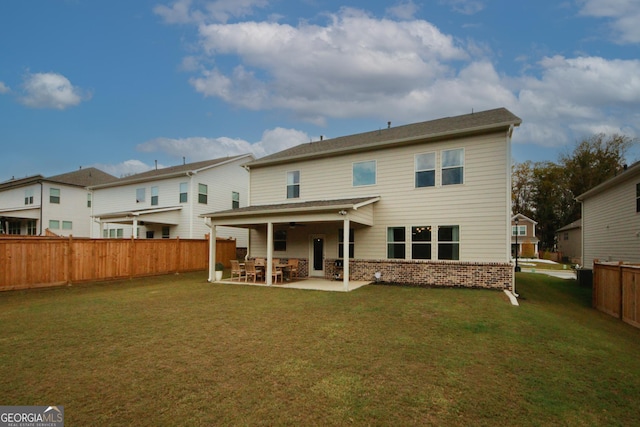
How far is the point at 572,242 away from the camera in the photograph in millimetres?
33438

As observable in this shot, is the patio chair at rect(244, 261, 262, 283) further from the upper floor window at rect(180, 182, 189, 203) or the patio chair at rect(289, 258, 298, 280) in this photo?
the upper floor window at rect(180, 182, 189, 203)

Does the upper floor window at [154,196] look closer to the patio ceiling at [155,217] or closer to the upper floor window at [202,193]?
the patio ceiling at [155,217]

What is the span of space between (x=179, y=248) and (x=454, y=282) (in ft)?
45.1

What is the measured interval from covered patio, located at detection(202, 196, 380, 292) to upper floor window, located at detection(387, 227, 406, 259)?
38.4 inches

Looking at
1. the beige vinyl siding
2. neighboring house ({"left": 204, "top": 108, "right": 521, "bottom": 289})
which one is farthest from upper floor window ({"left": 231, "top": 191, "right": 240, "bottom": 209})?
the beige vinyl siding

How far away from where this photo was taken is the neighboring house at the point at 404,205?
1129 centimetres

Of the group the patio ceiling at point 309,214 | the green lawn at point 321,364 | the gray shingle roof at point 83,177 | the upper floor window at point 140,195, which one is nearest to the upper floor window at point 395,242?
the patio ceiling at point 309,214

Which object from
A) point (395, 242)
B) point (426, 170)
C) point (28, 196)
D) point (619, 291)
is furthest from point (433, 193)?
point (28, 196)

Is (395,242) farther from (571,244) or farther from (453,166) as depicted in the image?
(571,244)

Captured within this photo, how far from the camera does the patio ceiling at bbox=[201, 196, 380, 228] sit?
37.8 ft

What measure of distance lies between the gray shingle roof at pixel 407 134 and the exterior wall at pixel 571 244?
25502 mm

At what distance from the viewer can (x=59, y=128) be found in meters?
23.0

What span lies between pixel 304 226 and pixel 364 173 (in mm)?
3861

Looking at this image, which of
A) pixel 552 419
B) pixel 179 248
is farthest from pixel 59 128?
pixel 552 419
